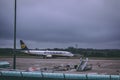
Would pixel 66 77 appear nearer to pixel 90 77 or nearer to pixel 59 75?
pixel 59 75

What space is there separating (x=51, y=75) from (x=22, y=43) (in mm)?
80782

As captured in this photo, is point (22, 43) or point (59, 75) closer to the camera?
point (59, 75)

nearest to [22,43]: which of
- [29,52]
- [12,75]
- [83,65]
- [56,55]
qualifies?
[29,52]

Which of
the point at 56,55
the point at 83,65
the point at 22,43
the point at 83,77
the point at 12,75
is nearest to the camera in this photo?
the point at 83,77

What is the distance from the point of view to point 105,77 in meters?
15.4

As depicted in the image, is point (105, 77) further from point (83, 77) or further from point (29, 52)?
point (29, 52)

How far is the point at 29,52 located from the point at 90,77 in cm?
7491

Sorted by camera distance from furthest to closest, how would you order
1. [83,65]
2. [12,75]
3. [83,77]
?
[83,65] → [12,75] → [83,77]

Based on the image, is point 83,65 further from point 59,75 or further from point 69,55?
point 69,55

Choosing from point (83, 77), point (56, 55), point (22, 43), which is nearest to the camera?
point (83, 77)

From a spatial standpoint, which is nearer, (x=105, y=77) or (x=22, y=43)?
(x=105, y=77)

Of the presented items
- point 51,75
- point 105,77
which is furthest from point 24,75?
point 105,77

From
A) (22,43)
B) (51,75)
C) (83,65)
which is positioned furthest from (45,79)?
(22,43)

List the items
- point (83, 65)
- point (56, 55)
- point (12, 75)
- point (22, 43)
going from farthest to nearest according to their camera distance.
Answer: point (22, 43), point (56, 55), point (83, 65), point (12, 75)
